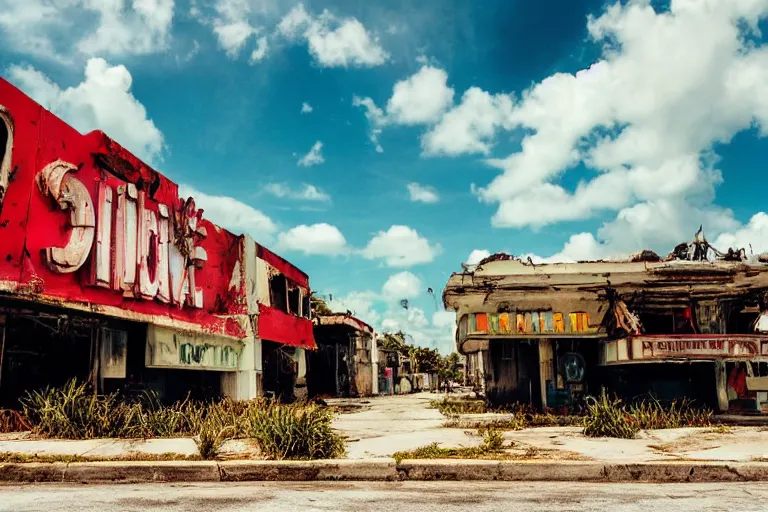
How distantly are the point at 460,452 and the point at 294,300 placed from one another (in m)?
16.9

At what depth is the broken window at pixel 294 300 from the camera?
24.6 meters

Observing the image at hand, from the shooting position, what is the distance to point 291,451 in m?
8.40

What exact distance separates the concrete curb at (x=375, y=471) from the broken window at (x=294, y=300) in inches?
649

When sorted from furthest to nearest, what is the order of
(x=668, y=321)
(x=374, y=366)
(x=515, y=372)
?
(x=374, y=366) → (x=515, y=372) → (x=668, y=321)

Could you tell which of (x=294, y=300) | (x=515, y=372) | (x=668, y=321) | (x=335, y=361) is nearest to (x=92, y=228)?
(x=515, y=372)

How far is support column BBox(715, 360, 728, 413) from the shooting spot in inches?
637

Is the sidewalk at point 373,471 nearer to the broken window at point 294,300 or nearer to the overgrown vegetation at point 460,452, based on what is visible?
the overgrown vegetation at point 460,452

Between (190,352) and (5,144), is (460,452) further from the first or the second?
(190,352)

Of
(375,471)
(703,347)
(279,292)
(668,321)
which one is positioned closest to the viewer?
(375,471)

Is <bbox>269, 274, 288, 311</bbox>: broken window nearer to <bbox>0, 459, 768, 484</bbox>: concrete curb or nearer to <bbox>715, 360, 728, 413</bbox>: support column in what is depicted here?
<bbox>715, 360, 728, 413</bbox>: support column

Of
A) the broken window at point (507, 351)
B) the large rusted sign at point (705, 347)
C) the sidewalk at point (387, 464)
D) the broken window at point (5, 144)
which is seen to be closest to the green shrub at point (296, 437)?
the sidewalk at point (387, 464)

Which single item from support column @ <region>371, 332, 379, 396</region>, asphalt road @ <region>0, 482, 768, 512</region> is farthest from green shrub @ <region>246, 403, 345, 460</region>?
support column @ <region>371, 332, 379, 396</region>

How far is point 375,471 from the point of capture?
26.1 feet

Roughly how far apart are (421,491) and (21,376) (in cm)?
950
